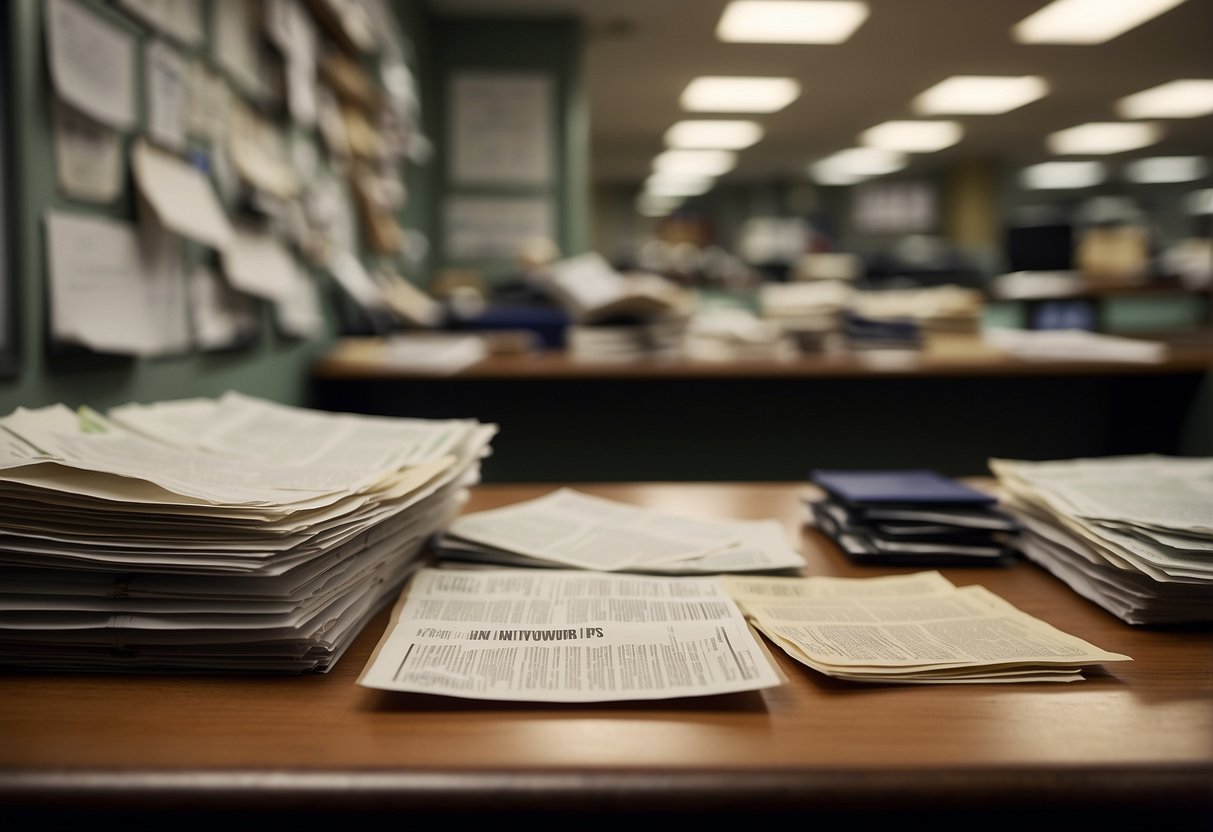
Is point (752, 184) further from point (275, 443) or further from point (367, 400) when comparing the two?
point (275, 443)

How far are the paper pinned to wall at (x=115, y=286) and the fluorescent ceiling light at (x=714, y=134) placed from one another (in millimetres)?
6973

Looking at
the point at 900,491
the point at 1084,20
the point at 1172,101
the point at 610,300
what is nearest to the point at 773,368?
the point at 610,300

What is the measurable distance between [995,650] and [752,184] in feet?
41.9

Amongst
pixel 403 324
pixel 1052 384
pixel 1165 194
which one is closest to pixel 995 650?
pixel 1052 384

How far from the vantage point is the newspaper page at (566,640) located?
504 mm

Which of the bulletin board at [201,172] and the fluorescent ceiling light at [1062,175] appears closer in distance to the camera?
the bulletin board at [201,172]

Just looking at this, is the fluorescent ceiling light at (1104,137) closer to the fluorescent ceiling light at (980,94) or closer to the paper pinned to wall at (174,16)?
the fluorescent ceiling light at (980,94)

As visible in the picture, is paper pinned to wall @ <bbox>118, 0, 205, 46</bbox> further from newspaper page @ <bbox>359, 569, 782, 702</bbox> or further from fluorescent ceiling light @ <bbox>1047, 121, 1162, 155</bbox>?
fluorescent ceiling light @ <bbox>1047, 121, 1162, 155</bbox>

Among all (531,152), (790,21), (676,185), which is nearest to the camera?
(531,152)

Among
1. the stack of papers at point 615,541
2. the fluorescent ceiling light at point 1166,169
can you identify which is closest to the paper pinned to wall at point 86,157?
the stack of papers at point 615,541

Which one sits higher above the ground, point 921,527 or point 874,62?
point 874,62

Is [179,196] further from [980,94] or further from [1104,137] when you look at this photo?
[1104,137]

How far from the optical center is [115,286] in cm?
106

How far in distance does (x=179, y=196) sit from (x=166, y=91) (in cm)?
15
